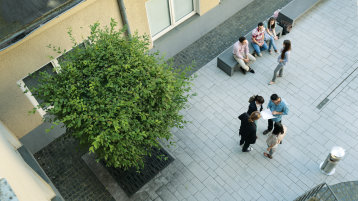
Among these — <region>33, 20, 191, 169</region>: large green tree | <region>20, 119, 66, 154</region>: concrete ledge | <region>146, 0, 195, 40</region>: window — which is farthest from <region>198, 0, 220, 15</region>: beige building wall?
<region>20, 119, 66, 154</region>: concrete ledge

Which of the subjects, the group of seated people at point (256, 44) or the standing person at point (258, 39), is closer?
the group of seated people at point (256, 44)

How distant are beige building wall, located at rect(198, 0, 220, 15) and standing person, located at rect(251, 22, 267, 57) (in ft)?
6.13

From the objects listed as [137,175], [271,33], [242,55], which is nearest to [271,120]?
[242,55]

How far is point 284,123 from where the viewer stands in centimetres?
993

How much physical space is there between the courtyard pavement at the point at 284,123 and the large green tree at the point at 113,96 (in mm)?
2608

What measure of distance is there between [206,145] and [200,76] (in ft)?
8.84

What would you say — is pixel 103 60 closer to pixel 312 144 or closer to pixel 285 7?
pixel 312 144

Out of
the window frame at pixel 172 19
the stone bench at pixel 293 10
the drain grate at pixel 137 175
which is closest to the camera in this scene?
the drain grate at pixel 137 175

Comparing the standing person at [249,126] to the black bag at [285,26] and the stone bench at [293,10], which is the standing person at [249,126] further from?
the stone bench at [293,10]

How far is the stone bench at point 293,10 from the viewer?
39.6 feet

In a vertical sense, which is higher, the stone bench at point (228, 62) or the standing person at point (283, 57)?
the standing person at point (283, 57)

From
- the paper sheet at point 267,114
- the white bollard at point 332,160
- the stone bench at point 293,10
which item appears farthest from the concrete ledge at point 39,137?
the stone bench at point 293,10

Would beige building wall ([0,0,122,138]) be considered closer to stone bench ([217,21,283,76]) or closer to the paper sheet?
stone bench ([217,21,283,76])

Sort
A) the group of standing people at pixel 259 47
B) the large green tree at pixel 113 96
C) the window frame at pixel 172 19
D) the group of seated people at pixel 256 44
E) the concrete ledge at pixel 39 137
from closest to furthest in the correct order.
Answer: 1. the large green tree at pixel 113 96
2. the concrete ledge at pixel 39 137
3. the group of standing people at pixel 259 47
4. the group of seated people at pixel 256 44
5. the window frame at pixel 172 19
